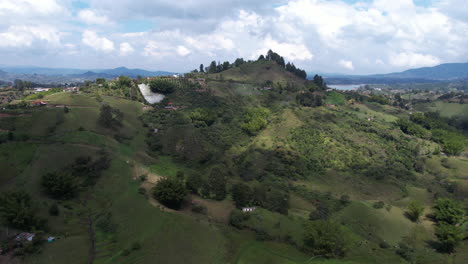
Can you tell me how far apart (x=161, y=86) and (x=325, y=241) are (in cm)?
7207

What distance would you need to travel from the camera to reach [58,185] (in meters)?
36.6

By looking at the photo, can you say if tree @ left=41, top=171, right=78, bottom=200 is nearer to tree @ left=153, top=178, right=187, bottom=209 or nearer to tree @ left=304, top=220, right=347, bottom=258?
tree @ left=153, top=178, right=187, bottom=209

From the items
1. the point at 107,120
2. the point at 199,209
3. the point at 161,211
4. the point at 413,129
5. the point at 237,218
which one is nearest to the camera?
the point at 161,211

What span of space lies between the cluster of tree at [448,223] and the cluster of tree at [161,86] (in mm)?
76465

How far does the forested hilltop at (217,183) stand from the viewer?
3105cm

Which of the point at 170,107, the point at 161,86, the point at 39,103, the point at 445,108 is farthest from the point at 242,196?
the point at 445,108

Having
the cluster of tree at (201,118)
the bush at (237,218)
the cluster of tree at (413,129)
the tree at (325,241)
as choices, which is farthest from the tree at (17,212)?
the cluster of tree at (413,129)

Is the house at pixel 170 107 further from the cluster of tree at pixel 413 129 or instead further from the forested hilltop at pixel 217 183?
the cluster of tree at pixel 413 129

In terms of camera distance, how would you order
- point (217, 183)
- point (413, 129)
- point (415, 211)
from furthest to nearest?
point (413, 129)
point (217, 183)
point (415, 211)

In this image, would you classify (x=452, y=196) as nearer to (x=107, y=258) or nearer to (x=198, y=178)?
(x=198, y=178)

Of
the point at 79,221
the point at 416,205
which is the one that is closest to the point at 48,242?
the point at 79,221

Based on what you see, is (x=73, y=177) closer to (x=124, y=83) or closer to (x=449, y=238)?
(x=449, y=238)

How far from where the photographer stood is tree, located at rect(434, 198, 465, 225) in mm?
41406

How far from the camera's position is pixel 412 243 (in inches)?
1487
